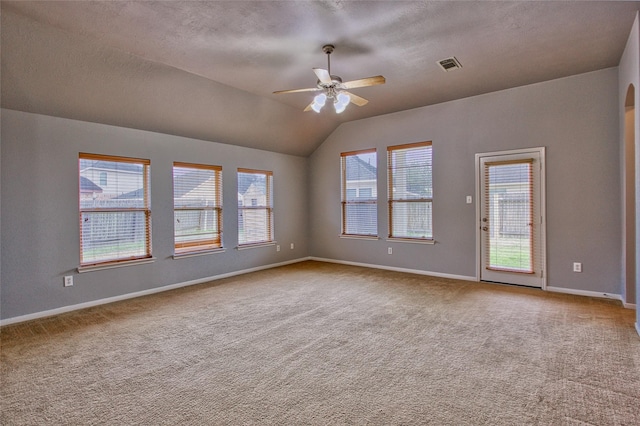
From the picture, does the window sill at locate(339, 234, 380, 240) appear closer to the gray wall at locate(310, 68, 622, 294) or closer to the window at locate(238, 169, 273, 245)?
the gray wall at locate(310, 68, 622, 294)

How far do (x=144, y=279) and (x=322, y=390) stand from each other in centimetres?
359

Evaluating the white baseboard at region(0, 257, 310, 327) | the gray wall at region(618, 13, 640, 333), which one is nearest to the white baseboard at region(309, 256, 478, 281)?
the white baseboard at region(0, 257, 310, 327)

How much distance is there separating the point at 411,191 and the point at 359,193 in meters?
1.14

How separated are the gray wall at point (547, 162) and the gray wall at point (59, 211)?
3.60m

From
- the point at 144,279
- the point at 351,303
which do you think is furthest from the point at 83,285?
the point at 351,303

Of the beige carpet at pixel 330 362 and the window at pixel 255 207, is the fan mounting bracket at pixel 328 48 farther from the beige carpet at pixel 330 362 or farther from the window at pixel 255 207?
the window at pixel 255 207

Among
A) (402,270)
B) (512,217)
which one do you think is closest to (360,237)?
(402,270)

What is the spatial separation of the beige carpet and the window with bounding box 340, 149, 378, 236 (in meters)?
2.43

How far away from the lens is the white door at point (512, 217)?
15.3 feet

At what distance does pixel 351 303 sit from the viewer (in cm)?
418

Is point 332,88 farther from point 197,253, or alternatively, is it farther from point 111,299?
point 111,299

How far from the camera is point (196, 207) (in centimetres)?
539

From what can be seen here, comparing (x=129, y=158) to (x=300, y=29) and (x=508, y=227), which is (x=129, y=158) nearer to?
(x=300, y=29)

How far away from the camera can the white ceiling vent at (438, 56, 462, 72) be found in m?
3.83
